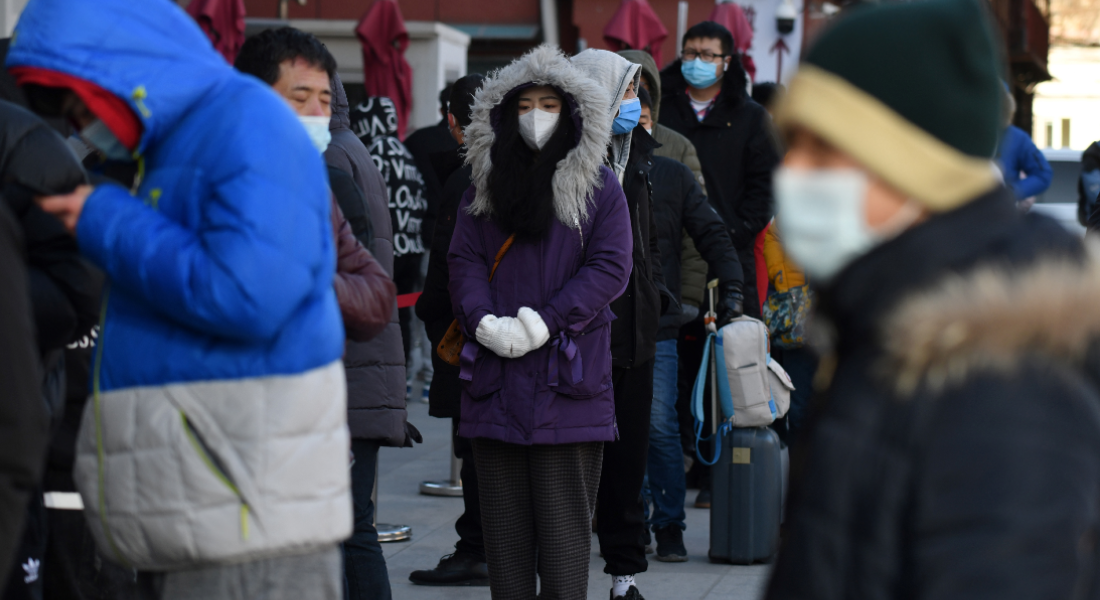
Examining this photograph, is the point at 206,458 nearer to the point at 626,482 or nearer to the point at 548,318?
the point at 548,318

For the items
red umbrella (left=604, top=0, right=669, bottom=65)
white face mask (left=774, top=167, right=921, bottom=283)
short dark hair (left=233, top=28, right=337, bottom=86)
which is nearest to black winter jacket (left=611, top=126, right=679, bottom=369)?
short dark hair (left=233, top=28, right=337, bottom=86)

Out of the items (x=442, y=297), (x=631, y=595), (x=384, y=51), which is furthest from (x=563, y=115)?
(x=384, y=51)

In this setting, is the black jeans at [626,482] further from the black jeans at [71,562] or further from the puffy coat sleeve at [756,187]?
the puffy coat sleeve at [756,187]

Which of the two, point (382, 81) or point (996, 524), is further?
point (382, 81)

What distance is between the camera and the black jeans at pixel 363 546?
12.7ft

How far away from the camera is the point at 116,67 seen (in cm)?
226

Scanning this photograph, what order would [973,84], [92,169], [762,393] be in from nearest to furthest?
[973,84], [92,169], [762,393]

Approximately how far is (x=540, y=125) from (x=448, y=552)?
2.31 m

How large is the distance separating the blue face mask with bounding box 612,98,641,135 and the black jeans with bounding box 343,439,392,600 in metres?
1.81

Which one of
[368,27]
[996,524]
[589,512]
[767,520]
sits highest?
[368,27]

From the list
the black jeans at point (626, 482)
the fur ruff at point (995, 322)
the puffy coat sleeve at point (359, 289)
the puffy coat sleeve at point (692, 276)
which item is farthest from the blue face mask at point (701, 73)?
the fur ruff at point (995, 322)

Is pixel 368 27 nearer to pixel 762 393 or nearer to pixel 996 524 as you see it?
pixel 762 393

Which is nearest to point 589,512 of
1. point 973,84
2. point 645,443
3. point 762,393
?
point 645,443

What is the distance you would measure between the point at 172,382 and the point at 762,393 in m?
3.78
